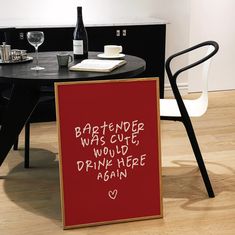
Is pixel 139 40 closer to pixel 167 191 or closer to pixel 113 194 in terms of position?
pixel 167 191

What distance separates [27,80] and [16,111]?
294 mm

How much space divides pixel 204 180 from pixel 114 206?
1.92 feet

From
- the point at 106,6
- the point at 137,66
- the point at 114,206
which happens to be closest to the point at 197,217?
the point at 114,206

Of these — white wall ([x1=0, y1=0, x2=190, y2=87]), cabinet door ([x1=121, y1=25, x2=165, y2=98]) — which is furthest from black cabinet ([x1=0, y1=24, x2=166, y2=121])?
white wall ([x1=0, y1=0, x2=190, y2=87])

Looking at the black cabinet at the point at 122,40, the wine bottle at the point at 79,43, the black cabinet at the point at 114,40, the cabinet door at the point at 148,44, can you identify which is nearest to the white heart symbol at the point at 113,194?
the wine bottle at the point at 79,43

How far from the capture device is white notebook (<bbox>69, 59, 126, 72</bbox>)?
2.24 meters

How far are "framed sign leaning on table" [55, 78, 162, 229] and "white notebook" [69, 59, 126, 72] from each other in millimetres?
201

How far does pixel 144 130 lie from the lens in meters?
2.16

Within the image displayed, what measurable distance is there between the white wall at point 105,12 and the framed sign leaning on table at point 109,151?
196cm

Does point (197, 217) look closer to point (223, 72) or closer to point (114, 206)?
point (114, 206)

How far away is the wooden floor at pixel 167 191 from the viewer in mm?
2166

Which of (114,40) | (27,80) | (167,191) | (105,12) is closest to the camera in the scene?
(27,80)

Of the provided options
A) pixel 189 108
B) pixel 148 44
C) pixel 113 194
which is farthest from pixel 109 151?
pixel 148 44

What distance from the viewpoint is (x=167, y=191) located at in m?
2.55
